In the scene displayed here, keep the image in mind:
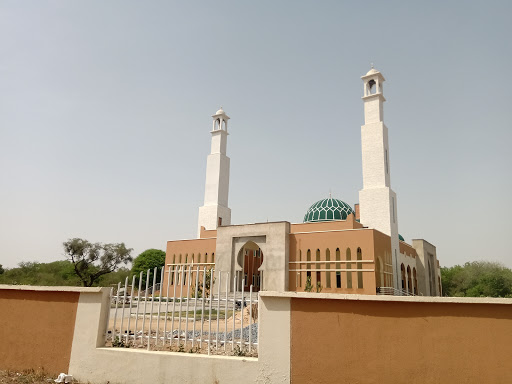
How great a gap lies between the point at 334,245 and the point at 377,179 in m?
7.40

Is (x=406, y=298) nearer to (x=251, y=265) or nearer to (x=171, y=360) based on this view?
(x=171, y=360)

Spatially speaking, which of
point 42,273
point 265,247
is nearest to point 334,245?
point 265,247

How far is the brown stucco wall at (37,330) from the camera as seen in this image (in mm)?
7562

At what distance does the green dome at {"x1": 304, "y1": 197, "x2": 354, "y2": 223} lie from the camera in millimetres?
36875

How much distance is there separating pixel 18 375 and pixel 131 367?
2.58 metres

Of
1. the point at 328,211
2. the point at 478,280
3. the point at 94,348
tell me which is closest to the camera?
the point at 94,348

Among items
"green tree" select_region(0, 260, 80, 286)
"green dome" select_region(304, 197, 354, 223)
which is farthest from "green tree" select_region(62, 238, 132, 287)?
"green dome" select_region(304, 197, 354, 223)

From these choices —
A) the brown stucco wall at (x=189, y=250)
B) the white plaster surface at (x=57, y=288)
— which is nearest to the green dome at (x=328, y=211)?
the brown stucco wall at (x=189, y=250)

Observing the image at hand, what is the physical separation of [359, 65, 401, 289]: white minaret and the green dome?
16.8 feet

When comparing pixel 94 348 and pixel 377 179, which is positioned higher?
pixel 377 179

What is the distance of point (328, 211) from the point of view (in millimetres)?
37312

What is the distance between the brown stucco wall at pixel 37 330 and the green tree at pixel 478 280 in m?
48.1

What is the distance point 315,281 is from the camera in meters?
28.7

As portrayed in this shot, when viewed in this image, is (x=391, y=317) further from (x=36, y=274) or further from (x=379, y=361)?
(x=36, y=274)
